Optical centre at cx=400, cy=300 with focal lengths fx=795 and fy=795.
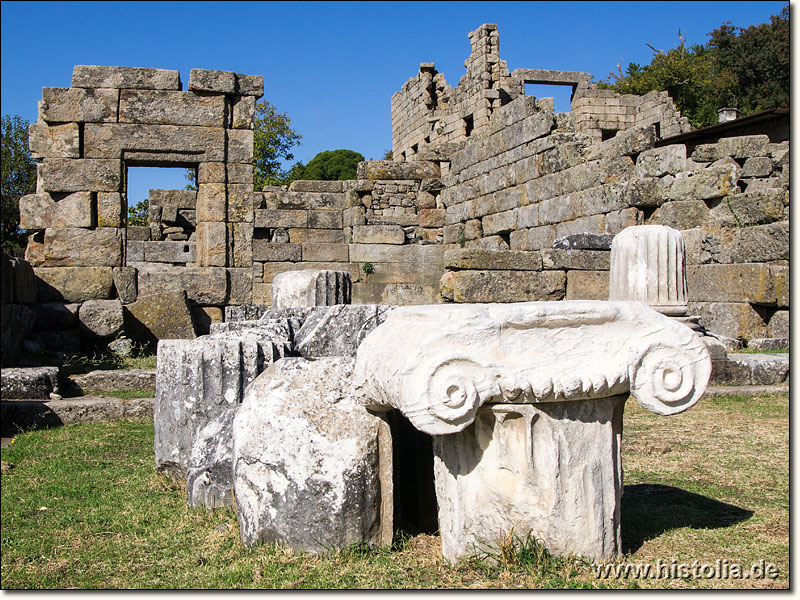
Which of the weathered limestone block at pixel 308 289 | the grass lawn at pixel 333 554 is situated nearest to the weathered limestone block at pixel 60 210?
the weathered limestone block at pixel 308 289

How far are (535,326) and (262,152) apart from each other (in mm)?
26400

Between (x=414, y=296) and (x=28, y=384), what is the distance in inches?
274

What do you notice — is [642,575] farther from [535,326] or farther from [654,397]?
[535,326]

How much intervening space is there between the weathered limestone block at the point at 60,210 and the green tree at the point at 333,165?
25.8 m

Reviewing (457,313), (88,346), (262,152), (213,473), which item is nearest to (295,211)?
(88,346)

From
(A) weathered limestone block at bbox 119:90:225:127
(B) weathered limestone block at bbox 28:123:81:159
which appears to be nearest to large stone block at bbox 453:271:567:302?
(A) weathered limestone block at bbox 119:90:225:127

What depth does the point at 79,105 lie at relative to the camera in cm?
1161

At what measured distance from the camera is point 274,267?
1259 cm

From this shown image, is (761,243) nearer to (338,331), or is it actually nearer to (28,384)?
(338,331)

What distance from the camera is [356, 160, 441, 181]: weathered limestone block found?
13.8 metres

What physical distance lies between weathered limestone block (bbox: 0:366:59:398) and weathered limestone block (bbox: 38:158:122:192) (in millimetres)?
4801

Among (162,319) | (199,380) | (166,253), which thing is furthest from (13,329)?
(166,253)

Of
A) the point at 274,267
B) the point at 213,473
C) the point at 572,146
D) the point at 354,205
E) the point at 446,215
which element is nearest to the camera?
the point at 213,473

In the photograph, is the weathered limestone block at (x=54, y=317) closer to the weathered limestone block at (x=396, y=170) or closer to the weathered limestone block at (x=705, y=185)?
the weathered limestone block at (x=396, y=170)
